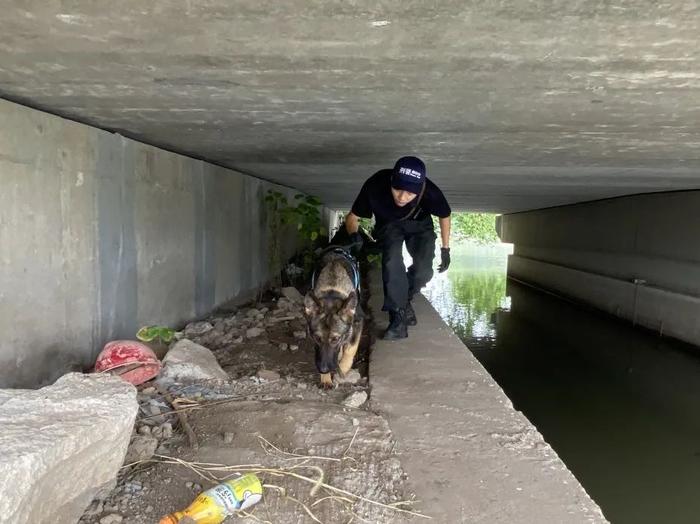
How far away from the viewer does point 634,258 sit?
10.8 m

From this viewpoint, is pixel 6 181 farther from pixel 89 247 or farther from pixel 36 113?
pixel 89 247

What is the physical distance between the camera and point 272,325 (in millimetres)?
6117

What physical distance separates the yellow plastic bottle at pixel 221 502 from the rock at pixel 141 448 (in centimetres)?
55

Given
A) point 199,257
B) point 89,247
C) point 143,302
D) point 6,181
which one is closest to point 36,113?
point 6,181

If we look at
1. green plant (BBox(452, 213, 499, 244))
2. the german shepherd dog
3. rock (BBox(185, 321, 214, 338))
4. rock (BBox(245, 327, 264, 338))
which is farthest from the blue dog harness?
green plant (BBox(452, 213, 499, 244))

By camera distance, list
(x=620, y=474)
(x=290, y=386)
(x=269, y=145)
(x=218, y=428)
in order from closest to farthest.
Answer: (x=218, y=428) → (x=290, y=386) → (x=620, y=474) → (x=269, y=145)

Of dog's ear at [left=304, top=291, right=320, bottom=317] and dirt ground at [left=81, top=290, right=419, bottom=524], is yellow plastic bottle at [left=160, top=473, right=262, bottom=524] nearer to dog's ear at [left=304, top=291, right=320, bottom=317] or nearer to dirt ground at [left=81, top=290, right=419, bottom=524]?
dirt ground at [left=81, top=290, right=419, bottom=524]

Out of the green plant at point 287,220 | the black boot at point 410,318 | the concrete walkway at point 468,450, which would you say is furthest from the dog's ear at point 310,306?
the green plant at point 287,220

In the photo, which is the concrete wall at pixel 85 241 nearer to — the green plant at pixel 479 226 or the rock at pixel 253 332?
the rock at pixel 253 332

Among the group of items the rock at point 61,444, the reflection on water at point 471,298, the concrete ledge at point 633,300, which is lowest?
the reflection on water at point 471,298

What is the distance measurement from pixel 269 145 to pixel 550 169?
3757 millimetres

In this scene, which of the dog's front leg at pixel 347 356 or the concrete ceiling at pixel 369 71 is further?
the dog's front leg at pixel 347 356

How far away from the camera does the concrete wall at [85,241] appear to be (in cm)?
324

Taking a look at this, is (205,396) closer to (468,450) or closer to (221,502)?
(221,502)
